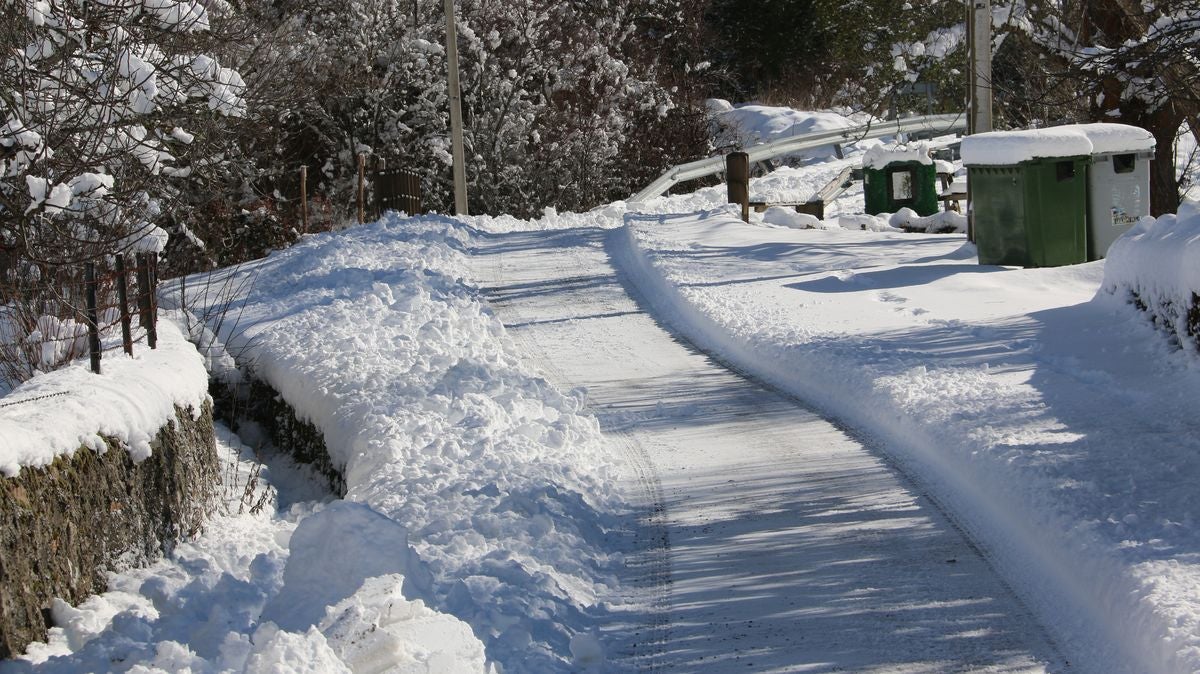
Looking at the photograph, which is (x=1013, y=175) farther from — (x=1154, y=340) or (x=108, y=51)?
(x=108, y=51)

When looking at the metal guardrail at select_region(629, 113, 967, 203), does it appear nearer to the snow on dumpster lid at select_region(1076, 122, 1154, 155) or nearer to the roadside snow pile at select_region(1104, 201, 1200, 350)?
the snow on dumpster lid at select_region(1076, 122, 1154, 155)

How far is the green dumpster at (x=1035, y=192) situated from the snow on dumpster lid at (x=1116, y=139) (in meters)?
0.23

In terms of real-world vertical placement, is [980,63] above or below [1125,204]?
above

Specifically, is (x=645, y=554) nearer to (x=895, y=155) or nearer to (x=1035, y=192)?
(x=1035, y=192)

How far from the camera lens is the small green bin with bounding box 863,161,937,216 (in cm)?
2580

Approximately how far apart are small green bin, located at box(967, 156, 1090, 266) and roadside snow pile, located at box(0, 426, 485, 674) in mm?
10135

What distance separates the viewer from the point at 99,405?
24.5ft

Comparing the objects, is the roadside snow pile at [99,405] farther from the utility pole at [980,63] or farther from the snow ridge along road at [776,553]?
the utility pole at [980,63]

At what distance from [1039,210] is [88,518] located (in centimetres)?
1083

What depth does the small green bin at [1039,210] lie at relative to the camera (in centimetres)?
1436

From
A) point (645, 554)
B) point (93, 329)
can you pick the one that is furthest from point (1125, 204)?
point (93, 329)

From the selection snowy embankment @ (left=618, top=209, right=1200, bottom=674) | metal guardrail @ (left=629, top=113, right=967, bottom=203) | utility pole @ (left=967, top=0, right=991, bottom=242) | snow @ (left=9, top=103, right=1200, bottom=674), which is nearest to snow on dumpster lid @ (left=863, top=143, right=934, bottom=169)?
metal guardrail @ (left=629, top=113, right=967, bottom=203)

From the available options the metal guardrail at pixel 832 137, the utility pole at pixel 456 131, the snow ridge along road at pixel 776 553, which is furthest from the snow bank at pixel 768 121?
the snow ridge along road at pixel 776 553

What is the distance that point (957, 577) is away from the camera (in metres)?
6.25
